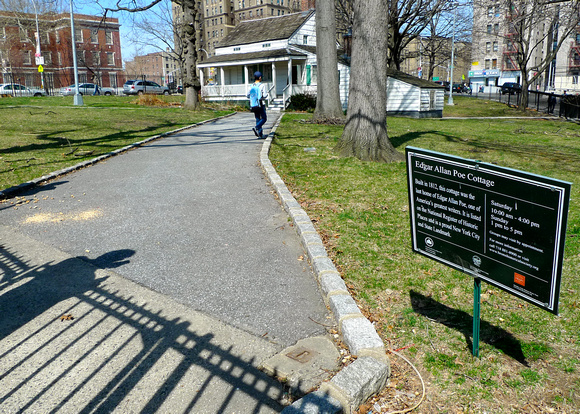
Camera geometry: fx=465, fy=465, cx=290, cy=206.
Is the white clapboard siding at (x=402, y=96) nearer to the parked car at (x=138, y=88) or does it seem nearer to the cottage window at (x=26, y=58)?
the parked car at (x=138, y=88)

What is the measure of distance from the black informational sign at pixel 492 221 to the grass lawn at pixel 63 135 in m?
7.87

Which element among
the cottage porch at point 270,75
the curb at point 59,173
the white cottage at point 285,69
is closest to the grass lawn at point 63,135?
the curb at point 59,173

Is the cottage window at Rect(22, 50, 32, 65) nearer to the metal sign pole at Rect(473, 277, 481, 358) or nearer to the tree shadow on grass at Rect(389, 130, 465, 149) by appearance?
the tree shadow on grass at Rect(389, 130, 465, 149)

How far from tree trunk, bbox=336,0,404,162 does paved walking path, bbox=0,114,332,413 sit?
3375mm

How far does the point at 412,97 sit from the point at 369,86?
20.3 m

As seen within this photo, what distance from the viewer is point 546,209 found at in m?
2.69

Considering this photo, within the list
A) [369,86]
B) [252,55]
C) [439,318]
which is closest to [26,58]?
[252,55]

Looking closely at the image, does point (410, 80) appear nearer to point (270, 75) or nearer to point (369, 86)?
point (270, 75)

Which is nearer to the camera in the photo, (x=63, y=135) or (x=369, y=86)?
(x=369, y=86)

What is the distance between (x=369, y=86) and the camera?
10109mm

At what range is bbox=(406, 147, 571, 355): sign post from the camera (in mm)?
2713

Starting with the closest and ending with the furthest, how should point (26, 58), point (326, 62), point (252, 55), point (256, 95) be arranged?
1. point (256, 95)
2. point (326, 62)
3. point (252, 55)
4. point (26, 58)

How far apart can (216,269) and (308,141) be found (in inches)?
358

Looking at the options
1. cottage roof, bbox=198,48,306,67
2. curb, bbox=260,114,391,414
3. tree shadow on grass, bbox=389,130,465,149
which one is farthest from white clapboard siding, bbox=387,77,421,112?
curb, bbox=260,114,391,414
